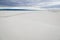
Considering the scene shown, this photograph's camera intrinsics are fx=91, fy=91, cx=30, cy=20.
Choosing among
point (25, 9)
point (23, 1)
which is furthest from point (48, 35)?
point (23, 1)

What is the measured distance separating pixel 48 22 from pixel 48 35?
0.84ft

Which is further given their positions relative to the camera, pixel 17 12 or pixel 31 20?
pixel 17 12

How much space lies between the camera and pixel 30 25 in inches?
55.7

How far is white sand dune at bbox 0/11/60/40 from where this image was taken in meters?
1.25

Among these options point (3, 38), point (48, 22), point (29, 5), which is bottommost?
point (3, 38)

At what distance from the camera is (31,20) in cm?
148

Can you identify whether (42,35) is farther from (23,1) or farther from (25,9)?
(23,1)

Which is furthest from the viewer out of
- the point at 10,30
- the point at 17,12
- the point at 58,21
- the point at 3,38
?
the point at 17,12

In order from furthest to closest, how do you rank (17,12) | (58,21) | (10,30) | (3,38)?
1. (17,12)
2. (58,21)
3. (10,30)
4. (3,38)

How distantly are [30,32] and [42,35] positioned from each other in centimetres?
18

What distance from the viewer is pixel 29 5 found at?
1642 mm

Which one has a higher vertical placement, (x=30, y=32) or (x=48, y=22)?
(x=48, y=22)

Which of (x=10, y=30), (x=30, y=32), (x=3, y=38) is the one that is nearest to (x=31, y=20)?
(x=30, y=32)

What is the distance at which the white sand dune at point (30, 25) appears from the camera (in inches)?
49.4
